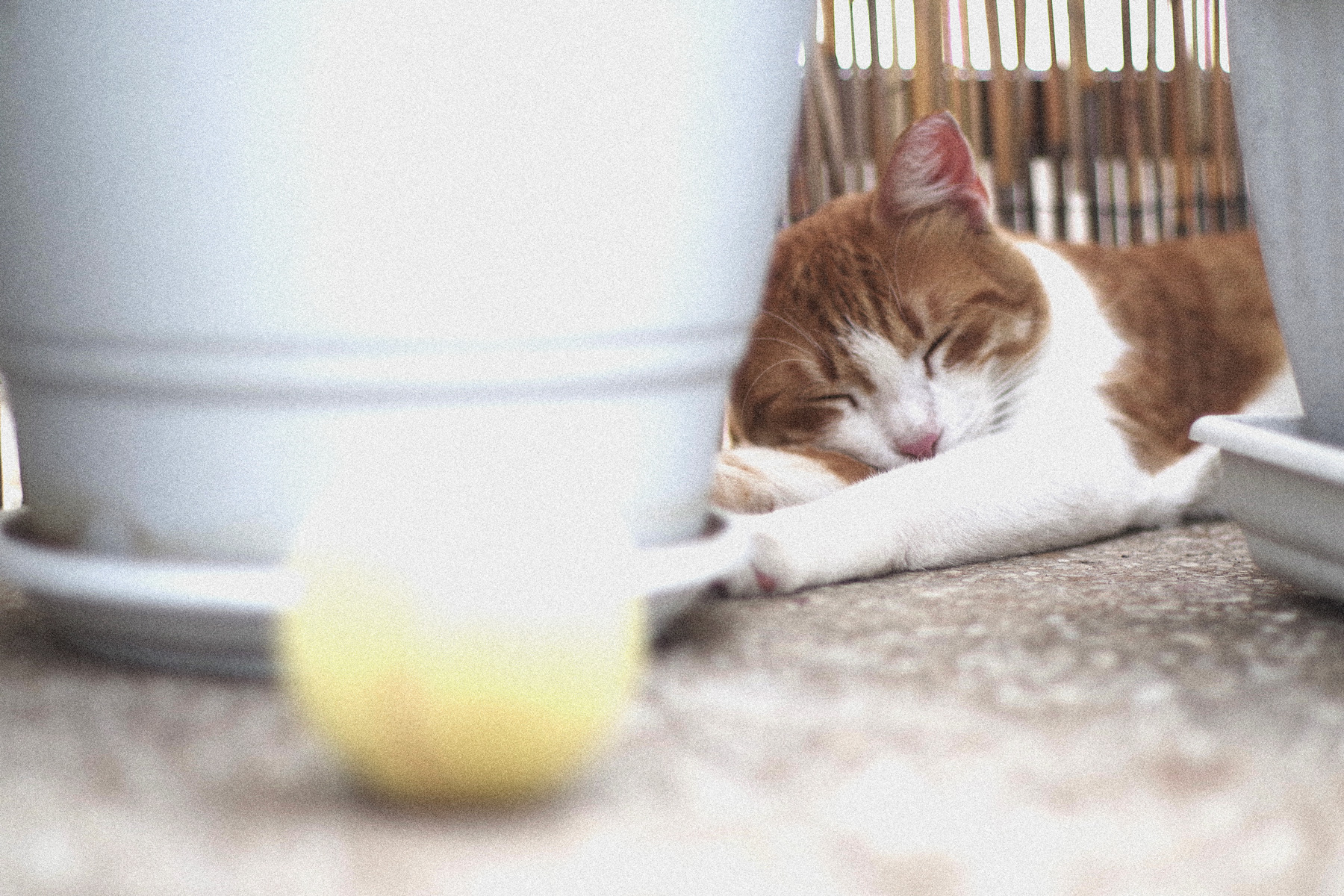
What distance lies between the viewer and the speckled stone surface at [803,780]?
0.56 meters

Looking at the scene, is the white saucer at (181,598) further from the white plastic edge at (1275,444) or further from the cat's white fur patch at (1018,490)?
the white plastic edge at (1275,444)

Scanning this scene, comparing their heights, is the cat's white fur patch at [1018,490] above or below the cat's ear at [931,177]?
below

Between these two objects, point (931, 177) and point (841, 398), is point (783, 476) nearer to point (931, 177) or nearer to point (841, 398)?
point (841, 398)

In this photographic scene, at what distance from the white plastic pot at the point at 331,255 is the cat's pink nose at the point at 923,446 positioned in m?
0.69

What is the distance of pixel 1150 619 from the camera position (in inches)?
38.4

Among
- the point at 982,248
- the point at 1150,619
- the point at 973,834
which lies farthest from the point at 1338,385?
the point at 982,248

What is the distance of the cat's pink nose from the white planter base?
1.45 ft

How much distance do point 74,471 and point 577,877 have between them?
19.2 inches

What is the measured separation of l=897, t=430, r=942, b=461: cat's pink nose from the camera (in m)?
1.48


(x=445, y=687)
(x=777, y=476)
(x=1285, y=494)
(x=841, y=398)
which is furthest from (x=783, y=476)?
(x=445, y=687)

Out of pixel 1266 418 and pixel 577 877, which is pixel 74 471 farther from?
pixel 1266 418

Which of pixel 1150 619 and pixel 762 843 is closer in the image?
pixel 762 843

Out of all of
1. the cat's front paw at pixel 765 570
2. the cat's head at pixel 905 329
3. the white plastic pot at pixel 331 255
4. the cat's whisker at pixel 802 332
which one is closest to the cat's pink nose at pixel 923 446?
the cat's head at pixel 905 329

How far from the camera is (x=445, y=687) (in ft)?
1.88
